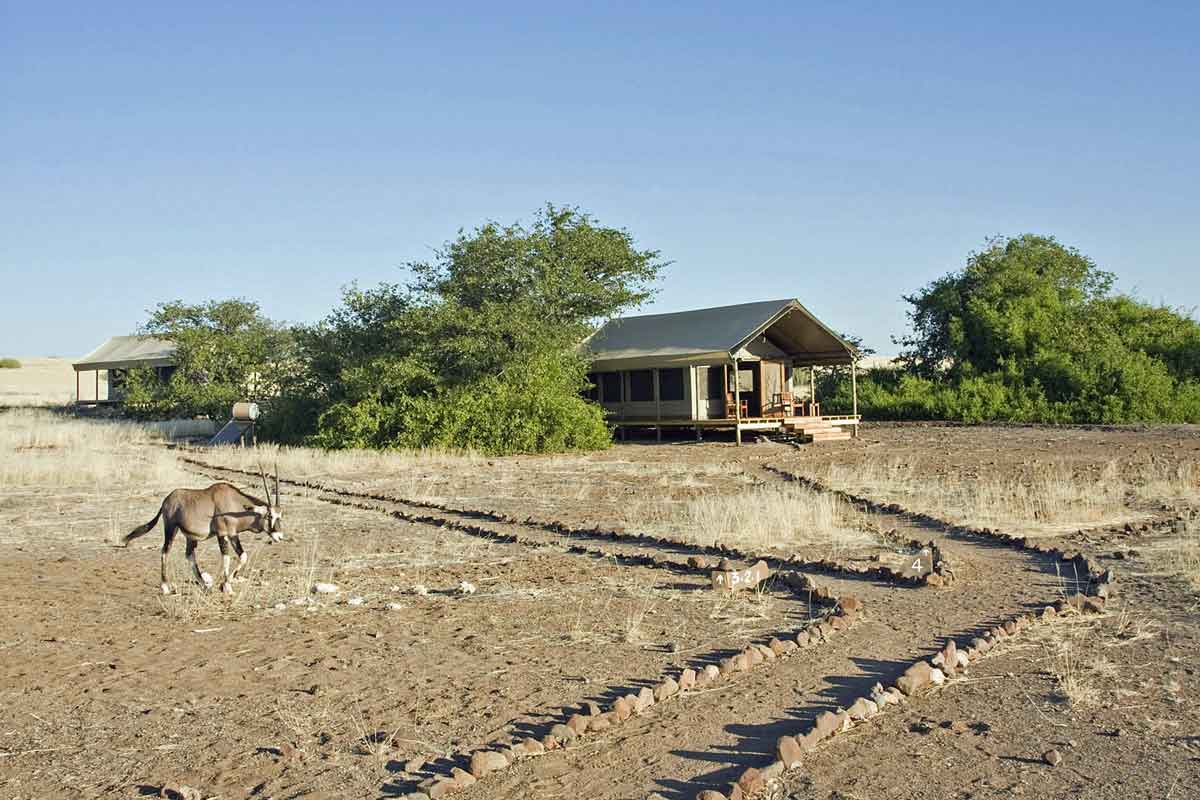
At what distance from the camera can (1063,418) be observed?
107ft

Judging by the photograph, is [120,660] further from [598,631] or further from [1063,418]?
[1063,418]

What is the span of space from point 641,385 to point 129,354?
24.0 meters

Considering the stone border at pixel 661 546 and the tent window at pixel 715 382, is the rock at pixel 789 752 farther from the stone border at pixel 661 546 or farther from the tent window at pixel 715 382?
the tent window at pixel 715 382

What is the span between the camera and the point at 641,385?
104 feet

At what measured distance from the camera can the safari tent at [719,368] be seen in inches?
1145

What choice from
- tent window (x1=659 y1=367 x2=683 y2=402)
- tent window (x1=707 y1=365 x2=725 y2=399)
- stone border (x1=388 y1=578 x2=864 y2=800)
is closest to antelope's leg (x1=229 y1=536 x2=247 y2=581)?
stone border (x1=388 y1=578 x2=864 y2=800)

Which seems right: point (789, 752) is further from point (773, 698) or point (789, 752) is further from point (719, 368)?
point (719, 368)

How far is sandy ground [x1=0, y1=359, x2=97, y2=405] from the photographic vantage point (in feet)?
182

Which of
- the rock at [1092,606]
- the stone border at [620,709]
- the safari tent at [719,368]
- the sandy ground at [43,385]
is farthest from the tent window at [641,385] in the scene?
the sandy ground at [43,385]

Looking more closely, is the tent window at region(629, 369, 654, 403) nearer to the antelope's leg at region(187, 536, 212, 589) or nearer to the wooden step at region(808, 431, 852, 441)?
the wooden step at region(808, 431, 852, 441)

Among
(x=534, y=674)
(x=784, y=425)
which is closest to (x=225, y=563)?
(x=534, y=674)

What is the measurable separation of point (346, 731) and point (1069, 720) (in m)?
3.75

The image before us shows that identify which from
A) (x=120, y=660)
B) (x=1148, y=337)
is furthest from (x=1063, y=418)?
(x=120, y=660)

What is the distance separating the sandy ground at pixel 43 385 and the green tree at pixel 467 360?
25350 mm
